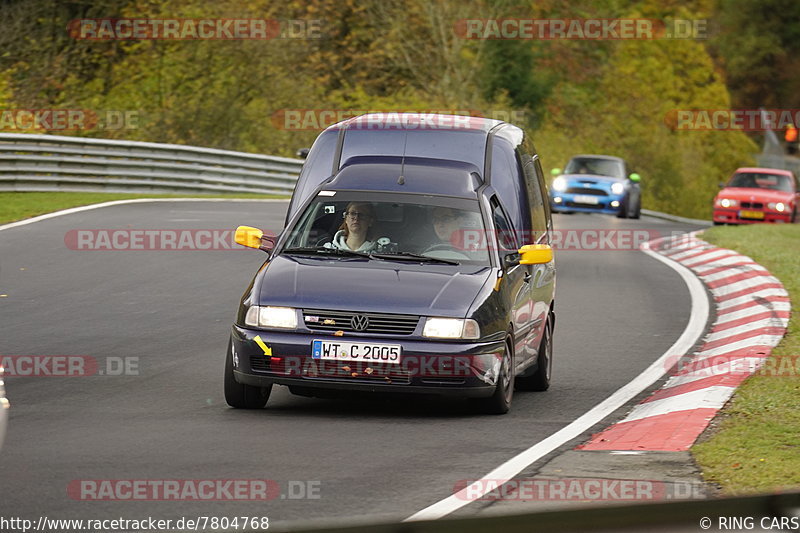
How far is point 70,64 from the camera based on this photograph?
41.0m

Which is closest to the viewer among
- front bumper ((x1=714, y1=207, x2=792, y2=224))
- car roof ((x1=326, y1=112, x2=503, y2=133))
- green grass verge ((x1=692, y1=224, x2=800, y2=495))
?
green grass verge ((x1=692, y1=224, x2=800, y2=495))

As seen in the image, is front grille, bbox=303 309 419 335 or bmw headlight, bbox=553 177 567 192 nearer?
front grille, bbox=303 309 419 335

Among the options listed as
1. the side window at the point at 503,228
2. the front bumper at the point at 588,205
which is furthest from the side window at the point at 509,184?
the front bumper at the point at 588,205

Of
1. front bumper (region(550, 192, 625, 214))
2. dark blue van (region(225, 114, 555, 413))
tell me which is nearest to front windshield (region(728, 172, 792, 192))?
front bumper (region(550, 192, 625, 214))

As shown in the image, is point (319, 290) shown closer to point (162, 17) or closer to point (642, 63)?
point (162, 17)

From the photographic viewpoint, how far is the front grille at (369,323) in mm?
9234

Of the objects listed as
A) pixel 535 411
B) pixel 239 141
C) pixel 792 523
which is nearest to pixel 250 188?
pixel 239 141

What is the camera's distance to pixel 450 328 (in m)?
9.32

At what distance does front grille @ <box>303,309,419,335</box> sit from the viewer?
30.3 ft

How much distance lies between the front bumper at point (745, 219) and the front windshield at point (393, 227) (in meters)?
27.9

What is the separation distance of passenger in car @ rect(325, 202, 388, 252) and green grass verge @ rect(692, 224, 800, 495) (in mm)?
2766

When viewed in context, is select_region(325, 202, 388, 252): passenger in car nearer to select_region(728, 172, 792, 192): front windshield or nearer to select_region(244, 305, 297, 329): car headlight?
select_region(244, 305, 297, 329): car headlight

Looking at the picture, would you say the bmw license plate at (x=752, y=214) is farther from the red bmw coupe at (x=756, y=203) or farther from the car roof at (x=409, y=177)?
the car roof at (x=409, y=177)

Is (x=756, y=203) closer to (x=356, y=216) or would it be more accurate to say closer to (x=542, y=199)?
(x=542, y=199)
